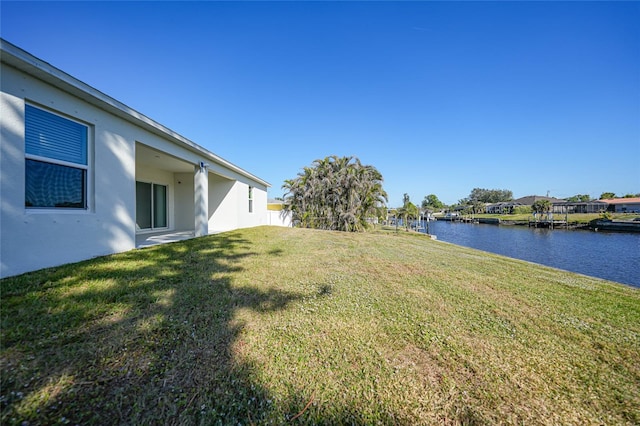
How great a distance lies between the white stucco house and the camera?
11.6 feet

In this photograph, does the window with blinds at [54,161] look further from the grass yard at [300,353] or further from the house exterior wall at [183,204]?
the house exterior wall at [183,204]

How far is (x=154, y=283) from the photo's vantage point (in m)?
3.73

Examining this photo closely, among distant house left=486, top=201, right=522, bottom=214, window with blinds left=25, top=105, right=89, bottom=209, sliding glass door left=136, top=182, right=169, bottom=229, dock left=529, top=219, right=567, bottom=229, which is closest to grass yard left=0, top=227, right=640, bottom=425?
window with blinds left=25, top=105, right=89, bottom=209

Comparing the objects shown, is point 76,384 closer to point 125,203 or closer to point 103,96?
point 125,203

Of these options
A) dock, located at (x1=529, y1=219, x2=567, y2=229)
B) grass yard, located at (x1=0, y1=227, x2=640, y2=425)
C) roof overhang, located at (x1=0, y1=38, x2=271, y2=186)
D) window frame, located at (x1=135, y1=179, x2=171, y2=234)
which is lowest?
dock, located at (x1=529, y1=219, x2=567, y2=229)

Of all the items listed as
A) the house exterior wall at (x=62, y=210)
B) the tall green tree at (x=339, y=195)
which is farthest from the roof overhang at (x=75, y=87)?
Answer: the tall green tree at (x=339, y=195)

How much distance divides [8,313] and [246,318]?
2.44 m

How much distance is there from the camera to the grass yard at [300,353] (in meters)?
1.69

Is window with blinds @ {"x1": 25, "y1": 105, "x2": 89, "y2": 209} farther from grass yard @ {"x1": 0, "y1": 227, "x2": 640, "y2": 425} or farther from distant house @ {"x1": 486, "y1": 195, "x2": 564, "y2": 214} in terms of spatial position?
A: distant house @ {"x1": 486, "y1": 195, "x2": 564, "y2": 214}

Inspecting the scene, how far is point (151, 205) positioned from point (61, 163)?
20.4 feet

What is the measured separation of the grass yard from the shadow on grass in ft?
0.04

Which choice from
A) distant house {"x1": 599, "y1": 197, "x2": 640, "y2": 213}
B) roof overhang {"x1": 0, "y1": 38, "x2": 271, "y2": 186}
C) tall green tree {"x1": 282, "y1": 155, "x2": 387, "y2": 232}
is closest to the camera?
roof overhang {"x1": 0, "y1": 38, "x2": 271, "y2": 186}

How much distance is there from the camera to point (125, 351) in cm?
213

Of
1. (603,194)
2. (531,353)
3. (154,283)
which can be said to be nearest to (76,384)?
(154,283)
